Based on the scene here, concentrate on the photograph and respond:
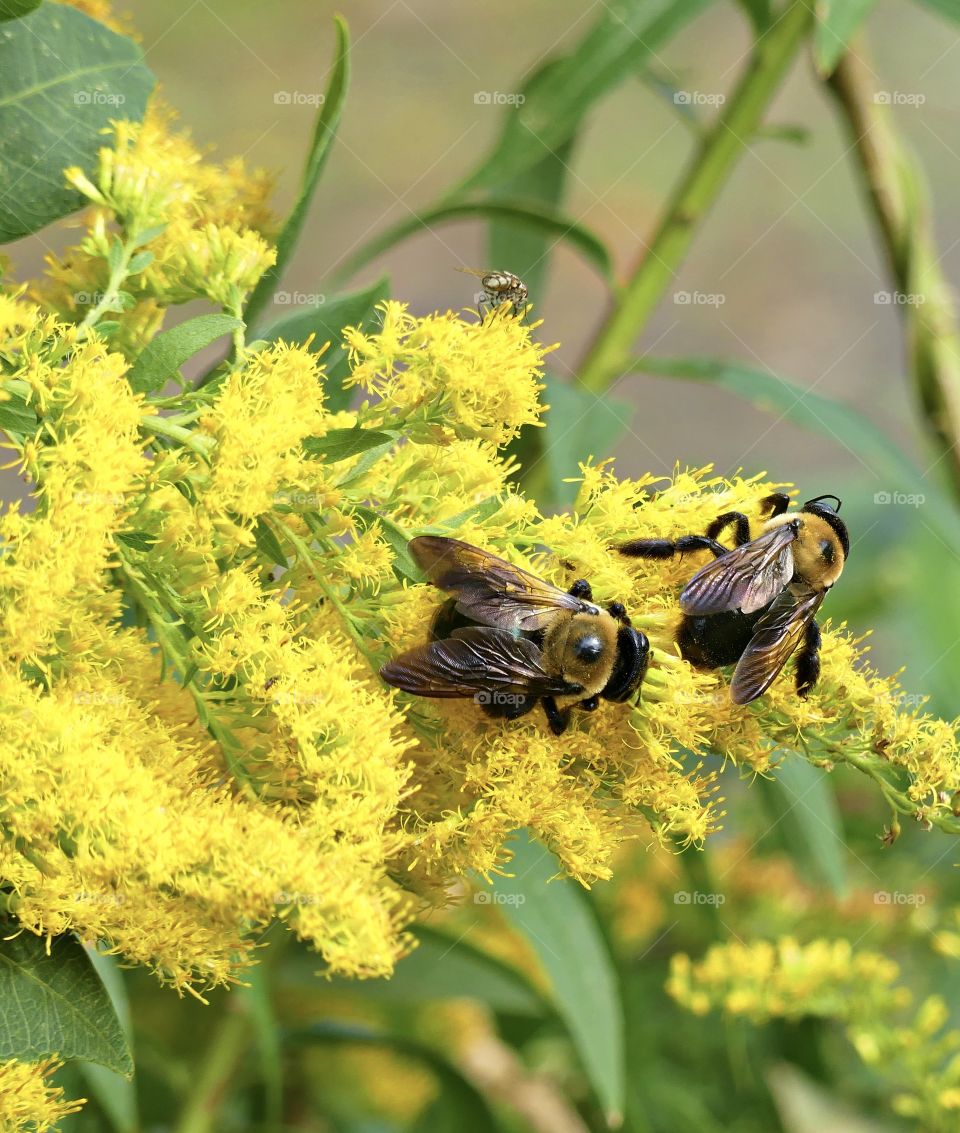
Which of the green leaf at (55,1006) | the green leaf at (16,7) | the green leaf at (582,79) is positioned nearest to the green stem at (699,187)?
the green leaf at (582,79)

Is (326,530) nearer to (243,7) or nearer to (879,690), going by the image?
(879,690)

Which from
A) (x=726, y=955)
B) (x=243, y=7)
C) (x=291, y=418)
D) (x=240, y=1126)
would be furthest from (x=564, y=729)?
(x=243, y=7)

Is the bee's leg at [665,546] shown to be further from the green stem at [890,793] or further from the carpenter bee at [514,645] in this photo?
the green stem at [890,793]

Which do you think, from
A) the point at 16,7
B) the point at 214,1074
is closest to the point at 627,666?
the point at 16,7

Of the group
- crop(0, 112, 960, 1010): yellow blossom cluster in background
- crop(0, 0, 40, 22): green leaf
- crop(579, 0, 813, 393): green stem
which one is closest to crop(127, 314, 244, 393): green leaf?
crop(0, 112, 960, 1010): yellow blossom cluster in background

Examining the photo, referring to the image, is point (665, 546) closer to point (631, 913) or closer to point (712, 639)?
point (712, 639)

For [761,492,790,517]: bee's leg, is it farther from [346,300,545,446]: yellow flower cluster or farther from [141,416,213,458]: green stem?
[141,416,213,458]: green stem
